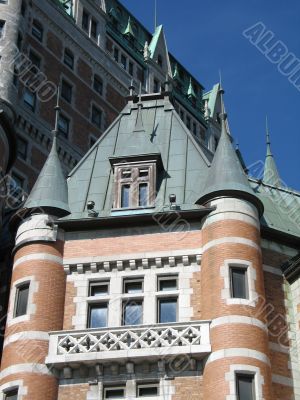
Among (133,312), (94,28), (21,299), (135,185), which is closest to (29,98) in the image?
(94,28)

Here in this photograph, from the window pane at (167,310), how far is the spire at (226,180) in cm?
361

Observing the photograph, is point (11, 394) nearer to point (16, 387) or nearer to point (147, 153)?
point (16, 387)

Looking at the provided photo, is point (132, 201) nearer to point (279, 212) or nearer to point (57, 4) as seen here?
point (279, 212)

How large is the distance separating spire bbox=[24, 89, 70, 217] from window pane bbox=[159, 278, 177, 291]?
4.24 meters

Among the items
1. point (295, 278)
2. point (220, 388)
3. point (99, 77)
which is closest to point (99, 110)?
point (99, 77)

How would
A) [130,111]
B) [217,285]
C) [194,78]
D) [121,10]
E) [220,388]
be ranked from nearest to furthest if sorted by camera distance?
1. [220,388]
2. [217,285]
3. [130,111]
4. [121,10]
5. [194,78]

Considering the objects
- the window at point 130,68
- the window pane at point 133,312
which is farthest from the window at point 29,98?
the window pane at point 133,312

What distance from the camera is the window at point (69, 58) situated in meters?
61.1

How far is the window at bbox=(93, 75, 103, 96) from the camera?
6314 centimetres

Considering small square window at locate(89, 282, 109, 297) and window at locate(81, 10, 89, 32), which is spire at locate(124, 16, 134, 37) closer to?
window at locate(81, 10, 89, 32)

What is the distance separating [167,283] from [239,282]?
2.34 meters

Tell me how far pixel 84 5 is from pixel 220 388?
44.0 m

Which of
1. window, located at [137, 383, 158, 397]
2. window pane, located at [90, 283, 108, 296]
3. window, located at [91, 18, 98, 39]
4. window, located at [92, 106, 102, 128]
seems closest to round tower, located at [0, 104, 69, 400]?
window pane, located at [90, 283, 108, 296]

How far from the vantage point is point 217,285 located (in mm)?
27344
